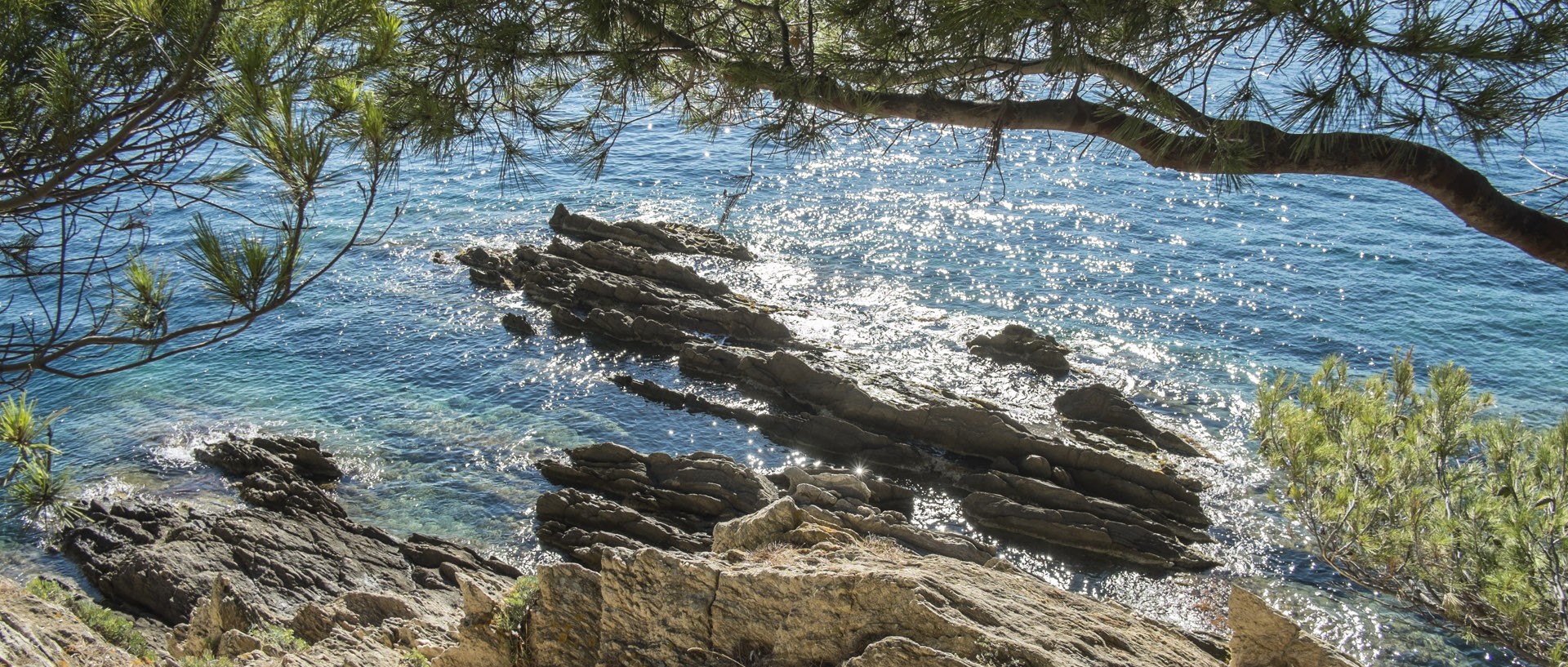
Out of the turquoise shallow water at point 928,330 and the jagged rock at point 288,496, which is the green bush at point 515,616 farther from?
the jagged rock at point 288,496

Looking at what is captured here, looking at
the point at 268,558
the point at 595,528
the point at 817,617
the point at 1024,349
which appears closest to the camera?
the point at 817,617

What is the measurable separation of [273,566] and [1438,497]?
17372 mm

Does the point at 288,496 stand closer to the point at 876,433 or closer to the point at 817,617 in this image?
the point at 876,433

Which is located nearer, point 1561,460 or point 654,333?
point 1561,460

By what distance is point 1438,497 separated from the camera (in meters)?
10.1

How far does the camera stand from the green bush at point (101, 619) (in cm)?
1239

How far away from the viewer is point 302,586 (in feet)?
54.2

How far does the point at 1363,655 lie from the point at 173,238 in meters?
37.5

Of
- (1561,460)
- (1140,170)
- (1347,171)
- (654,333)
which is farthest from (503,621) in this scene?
(1140,170)

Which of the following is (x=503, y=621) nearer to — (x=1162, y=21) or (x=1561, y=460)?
(x=1162, y=21)

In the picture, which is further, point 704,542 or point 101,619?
point 704,542

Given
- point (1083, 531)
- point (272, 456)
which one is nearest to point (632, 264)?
point (272, 456)

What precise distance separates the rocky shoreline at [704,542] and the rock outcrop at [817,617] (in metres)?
0.02

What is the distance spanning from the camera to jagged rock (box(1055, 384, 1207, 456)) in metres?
21.6
